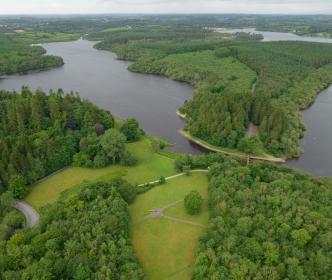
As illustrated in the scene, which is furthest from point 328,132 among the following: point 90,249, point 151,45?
point 151,45

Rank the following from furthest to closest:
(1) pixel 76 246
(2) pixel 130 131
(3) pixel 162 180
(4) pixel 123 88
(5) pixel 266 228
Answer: (4) pixel 123 88 < (2) pixel 130 131 < (3) pixel 162 180 < (5) pixel 266 228 < (1) pixel 76 246

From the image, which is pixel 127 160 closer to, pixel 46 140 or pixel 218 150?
pixel 46 140

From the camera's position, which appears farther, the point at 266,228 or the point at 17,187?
the point at 17,187

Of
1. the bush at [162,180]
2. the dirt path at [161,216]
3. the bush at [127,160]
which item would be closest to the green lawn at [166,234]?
the dirt path at [161,216]

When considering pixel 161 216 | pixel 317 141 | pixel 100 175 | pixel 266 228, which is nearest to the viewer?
pixel 266 228

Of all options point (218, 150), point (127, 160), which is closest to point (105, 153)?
point (127, 160)

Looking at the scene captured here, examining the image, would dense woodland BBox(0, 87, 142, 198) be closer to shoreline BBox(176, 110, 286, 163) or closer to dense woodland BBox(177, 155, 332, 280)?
shoreline BBox(176, 110, 286, 163)

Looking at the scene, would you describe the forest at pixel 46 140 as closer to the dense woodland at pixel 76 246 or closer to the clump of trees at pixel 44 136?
the clump of trees at pixel 44 136

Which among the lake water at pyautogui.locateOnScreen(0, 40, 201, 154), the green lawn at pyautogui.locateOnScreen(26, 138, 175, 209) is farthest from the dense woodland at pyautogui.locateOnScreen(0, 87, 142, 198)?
the lake water at pyautogui.locateOnScreen(0, 40, 201, 154)
